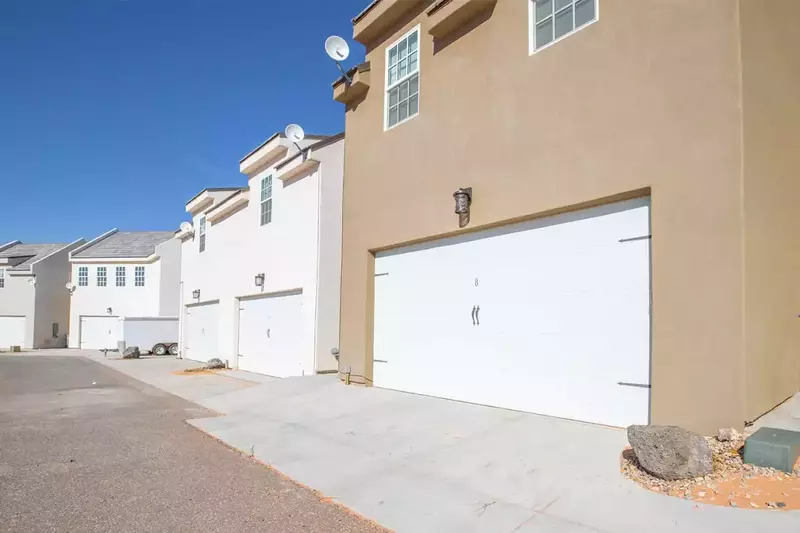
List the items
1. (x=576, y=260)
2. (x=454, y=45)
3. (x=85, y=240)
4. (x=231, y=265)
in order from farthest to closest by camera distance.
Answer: (x=85, y=240)
(x=231, y=265)
(x=454, y=45)
(x=576, y=260)

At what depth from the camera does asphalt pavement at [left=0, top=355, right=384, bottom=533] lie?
4613 millimetres

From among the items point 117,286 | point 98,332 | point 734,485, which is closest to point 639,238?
point 734,485

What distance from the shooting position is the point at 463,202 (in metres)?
7.80

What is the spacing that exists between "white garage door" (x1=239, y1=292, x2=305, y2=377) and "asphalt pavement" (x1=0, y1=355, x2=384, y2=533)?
3497 millimetres

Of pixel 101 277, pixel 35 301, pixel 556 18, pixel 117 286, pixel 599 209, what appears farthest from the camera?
pixel 101 277

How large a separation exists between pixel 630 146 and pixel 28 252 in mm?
45264

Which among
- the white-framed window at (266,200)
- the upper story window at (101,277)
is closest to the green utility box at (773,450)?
the white-framed window at (266,200)

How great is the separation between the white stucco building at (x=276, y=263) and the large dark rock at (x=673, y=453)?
8.72m

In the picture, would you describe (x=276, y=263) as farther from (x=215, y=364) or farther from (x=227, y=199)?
(x=215, y=364)

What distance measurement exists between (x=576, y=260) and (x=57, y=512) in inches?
224

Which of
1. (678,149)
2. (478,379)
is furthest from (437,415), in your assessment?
(678,149)

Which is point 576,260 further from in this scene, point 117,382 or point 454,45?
point 117,382

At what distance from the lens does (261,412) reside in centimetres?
921

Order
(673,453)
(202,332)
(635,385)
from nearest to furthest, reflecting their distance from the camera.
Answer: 1. (673,453)
2. (635,385)
3. (202,332)
